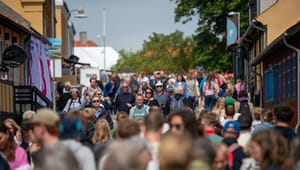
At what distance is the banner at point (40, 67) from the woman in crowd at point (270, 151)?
82.8ft

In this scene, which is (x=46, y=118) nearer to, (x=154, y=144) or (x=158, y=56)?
(x=154, y=144)

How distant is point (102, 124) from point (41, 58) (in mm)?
24785

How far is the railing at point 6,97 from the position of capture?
26.1 meters

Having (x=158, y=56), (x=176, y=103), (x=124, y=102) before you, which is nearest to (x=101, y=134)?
(x=176, y=103)

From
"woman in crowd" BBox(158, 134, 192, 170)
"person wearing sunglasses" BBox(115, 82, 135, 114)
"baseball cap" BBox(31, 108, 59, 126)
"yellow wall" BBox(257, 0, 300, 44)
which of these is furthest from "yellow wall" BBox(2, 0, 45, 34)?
"woman in crowd" BBox(158, 134, 192, 170)

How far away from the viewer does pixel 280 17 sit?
36000 mm

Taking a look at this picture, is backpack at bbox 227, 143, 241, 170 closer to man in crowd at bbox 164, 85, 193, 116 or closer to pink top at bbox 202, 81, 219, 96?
man in crowd at bbox 164, 85, 193, 116

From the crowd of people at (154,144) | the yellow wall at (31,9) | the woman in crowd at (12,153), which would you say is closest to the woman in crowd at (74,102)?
the crowd of people at (154,144)

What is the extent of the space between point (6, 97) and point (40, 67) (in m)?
9.91

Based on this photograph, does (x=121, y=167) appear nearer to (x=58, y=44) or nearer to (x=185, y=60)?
(x=58, y=44)

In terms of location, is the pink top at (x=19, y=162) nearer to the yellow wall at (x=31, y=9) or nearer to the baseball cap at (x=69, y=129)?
the baseball cap at (x=69, y=129)

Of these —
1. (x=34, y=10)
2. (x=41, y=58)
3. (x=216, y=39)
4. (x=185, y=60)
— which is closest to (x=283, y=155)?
(x=41, y=58)

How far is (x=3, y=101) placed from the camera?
86.2 feet

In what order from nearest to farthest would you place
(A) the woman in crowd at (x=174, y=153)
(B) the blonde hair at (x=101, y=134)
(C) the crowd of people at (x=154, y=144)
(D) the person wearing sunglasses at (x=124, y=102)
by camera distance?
1. (A) the woman in crowd at (x=174, y=153)
2. (C) the crowd of people at (x=154, y=144)
3. (B) the blonde hair at (x=101, y=134)
4. (D) the person wearing sunglasses at (x=124, y=102)
